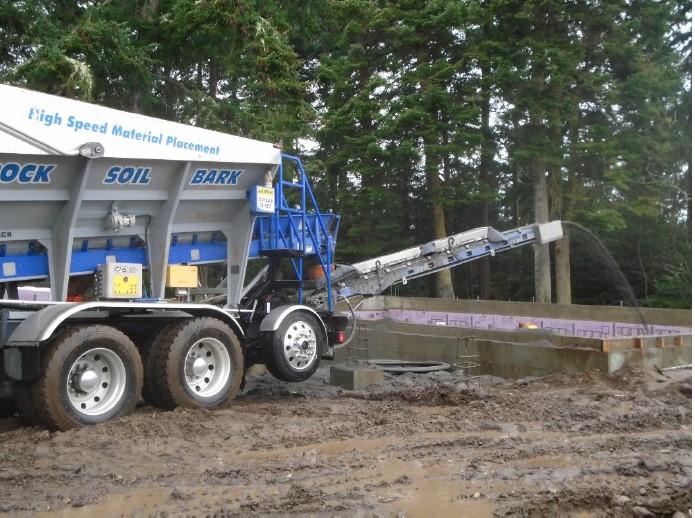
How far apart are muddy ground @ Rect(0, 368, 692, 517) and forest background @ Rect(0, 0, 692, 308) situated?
3853mm

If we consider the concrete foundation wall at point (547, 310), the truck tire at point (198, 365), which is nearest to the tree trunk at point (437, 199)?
the concrete foundation wall at point (547, 310)

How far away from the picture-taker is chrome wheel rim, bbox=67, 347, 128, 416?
7102mm

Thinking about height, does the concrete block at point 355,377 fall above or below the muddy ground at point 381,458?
above

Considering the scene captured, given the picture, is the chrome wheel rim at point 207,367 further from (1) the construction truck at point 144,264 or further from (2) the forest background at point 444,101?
(2) the forest background at point 444,101

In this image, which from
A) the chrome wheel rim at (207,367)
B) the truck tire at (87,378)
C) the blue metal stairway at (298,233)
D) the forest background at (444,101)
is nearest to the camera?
the truck tire at (87,378)

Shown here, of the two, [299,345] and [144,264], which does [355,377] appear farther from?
[144,264]

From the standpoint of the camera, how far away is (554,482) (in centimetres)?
521

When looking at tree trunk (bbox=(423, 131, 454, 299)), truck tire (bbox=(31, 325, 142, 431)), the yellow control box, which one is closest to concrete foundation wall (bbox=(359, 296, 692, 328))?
tree trunk (bbox=(423, 131, 454, 299))

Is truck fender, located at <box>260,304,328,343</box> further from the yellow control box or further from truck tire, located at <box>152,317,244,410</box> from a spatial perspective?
the yellow control box

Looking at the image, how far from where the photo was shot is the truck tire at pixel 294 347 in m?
8.87

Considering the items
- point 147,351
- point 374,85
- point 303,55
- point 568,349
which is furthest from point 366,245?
point 147,351

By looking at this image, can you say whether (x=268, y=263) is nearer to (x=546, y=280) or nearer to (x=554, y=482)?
(x=554, y=482)

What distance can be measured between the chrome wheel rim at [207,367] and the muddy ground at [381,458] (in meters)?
0.40

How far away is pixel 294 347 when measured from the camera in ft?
29.7
